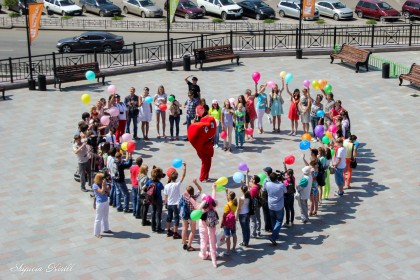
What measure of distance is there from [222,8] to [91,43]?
1201cm

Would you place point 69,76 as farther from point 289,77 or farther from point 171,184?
point 171,184

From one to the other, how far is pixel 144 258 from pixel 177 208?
4.74 feet

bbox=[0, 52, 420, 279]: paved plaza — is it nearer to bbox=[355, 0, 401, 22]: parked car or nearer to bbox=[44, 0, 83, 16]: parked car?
bbox=[355, 0, 401, 22]: parked car

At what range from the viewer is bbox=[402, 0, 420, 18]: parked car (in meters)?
46.3

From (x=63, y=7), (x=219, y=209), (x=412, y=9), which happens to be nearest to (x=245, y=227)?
(x=219, y=209)

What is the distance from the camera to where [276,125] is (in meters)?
25.1

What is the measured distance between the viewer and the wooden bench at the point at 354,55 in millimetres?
30875

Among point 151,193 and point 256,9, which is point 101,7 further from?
point 151,193

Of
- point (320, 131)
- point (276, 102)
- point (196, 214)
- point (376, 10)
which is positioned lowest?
point (196, 214)

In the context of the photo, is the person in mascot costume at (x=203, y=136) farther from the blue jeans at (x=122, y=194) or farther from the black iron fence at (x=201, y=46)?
the black iron fence at (x=201, y=46)

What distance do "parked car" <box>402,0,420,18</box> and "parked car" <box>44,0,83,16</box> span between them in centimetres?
2030

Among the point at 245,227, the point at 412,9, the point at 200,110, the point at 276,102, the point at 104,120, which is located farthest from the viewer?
the point at 412,9

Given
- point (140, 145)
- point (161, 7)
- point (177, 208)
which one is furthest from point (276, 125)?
point (161, 7)

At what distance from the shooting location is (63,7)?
157ft
